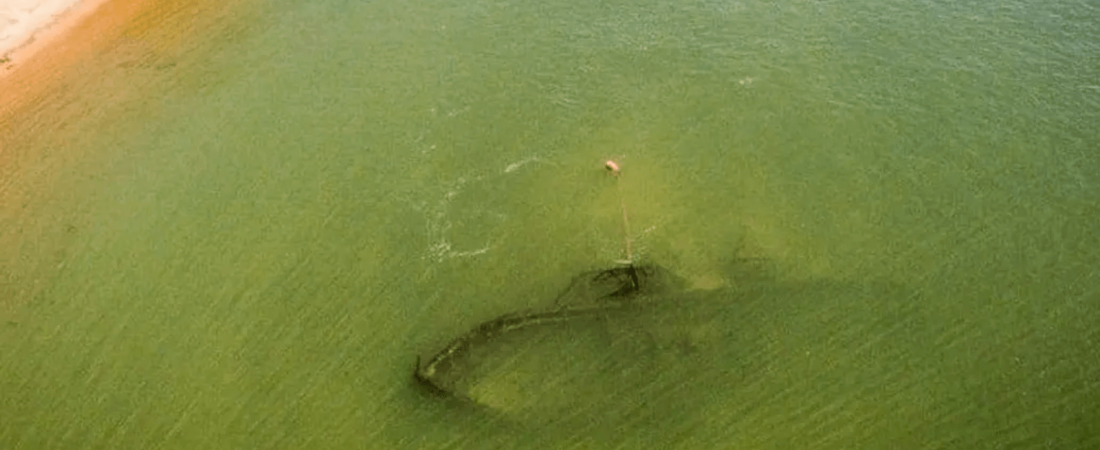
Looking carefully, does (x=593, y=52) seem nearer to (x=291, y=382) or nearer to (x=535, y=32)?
(x=535, y=32)

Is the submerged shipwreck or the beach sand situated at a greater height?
the beach sand

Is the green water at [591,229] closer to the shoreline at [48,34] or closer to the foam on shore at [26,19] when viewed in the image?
the shoreline at [48,34]

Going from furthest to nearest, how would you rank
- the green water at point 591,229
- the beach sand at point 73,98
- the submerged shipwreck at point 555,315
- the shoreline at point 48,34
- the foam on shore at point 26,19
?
the foam on shore at point 26,19 → the shoreline at point 48,34 → the beach sand at point 73,98 → the submerged shipwreck at point 555,315 → the green water at point 591,229

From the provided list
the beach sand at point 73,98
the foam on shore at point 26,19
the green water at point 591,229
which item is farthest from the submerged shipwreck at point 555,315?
the foam on shore at point 26,19

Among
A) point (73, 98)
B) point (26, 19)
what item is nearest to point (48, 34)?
point (26, 19)

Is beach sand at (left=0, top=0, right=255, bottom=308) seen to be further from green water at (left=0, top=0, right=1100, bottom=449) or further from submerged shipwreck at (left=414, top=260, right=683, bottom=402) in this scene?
submerged shipwreck at (left=414, top=260, right=683, bottom=402)

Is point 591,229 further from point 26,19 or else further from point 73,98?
point 26,19

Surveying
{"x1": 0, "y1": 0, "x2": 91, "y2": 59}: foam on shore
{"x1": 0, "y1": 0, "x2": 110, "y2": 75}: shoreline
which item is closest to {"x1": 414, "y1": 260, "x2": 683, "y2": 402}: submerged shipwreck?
{"x1": 0, "y1": 0, "x2": 110, "y2": 75}: shoreline

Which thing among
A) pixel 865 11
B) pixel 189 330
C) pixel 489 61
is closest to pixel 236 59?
pixel 489 61
